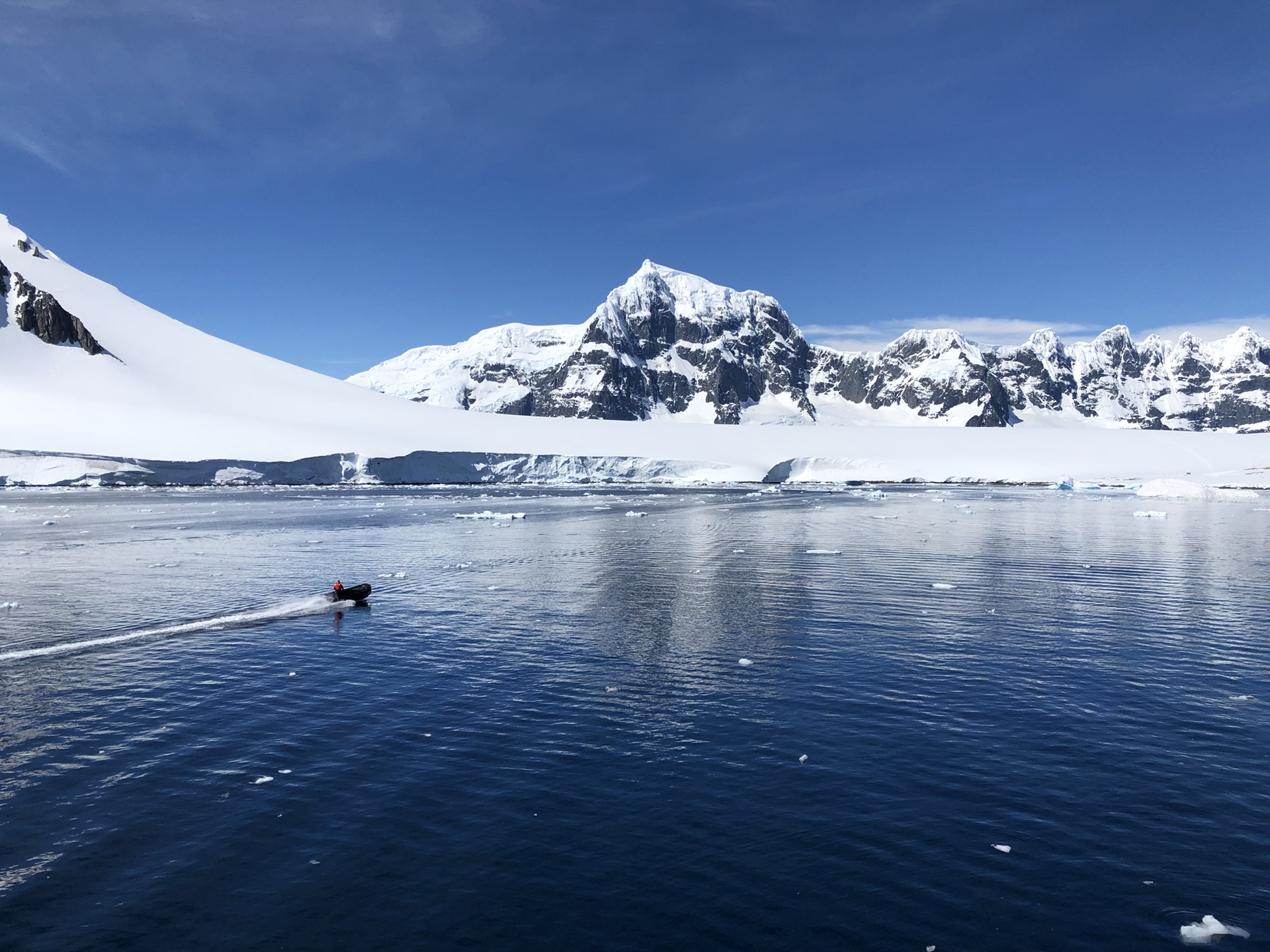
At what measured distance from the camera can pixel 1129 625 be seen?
18.6m

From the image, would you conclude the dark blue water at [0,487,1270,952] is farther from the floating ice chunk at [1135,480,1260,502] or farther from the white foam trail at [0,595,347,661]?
the floating ice chunk at [1135,480,1260,502]

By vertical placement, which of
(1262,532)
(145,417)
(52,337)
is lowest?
(1262,532)

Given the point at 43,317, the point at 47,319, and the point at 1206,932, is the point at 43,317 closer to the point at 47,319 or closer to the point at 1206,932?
the point at 47,319

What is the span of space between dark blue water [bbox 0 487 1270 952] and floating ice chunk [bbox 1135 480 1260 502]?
221 feet

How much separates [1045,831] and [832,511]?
50921 mm

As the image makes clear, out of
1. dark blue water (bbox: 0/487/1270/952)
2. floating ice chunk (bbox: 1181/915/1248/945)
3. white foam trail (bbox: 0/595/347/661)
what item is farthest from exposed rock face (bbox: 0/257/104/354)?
floating ice chunk (bbox: 1181/915/1248/945)

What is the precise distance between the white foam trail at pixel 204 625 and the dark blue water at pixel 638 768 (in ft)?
0.82

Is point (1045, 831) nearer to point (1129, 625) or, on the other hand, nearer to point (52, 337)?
point (1129, 625)

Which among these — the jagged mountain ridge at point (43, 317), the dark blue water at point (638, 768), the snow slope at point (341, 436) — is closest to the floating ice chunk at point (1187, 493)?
the snow slope at point (341, 436)

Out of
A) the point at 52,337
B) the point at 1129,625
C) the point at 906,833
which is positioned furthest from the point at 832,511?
the point at 52,337

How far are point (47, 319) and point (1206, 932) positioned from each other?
147132 millimetres

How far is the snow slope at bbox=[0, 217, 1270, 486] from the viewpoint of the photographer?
91.8 meters

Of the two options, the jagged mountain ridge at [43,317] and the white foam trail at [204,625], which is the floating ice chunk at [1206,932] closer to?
the white foam trail at [204,625]

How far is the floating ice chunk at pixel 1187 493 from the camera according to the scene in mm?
80062
